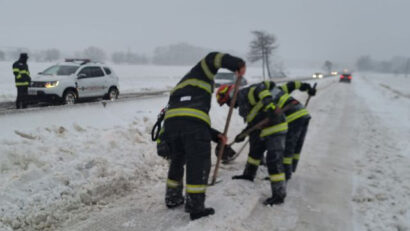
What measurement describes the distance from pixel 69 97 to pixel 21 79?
1562 millimetres

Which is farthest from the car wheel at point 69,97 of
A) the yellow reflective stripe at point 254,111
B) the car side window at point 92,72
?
the yellow reflective stripe at point 254,111

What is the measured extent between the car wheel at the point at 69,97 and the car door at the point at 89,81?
0.77 feet

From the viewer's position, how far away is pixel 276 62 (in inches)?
3253

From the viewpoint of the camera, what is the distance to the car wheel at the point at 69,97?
1107 centimetres

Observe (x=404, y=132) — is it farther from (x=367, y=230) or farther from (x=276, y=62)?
(x=276, y=62)

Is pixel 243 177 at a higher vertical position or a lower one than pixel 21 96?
lower

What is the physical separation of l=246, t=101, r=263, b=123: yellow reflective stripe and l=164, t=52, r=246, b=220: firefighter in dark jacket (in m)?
1.06

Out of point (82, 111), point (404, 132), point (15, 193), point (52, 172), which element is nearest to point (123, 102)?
point (82, 111)

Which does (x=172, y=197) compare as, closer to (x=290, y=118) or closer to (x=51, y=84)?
(x=290, y=118)

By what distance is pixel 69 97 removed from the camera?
11.3m

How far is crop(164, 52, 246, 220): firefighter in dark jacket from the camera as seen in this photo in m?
3.94

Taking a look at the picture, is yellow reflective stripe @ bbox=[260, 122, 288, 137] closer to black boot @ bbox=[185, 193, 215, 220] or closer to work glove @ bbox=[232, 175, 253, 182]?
work glove @ bbox=[232, 175, 253, 182]

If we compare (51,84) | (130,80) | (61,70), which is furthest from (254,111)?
(130,80)

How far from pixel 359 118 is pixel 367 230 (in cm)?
1019
